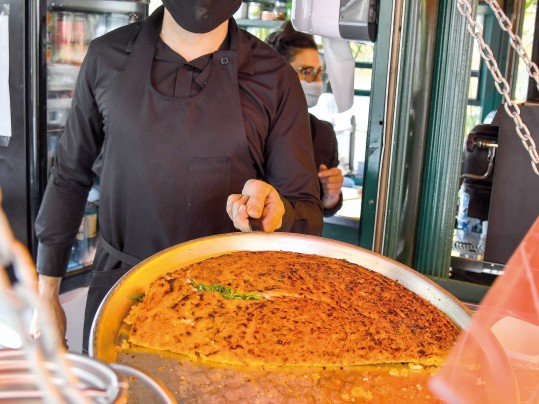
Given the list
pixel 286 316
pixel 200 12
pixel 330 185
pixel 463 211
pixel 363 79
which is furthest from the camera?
pixel 363 79

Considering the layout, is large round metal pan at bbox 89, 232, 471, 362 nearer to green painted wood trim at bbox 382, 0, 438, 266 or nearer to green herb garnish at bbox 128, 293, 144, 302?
green herb garnish at bbox 128, 293, 144, 302

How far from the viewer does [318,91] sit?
8.89 feet

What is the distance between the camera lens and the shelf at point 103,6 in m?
3.21

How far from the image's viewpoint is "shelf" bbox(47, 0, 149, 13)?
321 centimetres

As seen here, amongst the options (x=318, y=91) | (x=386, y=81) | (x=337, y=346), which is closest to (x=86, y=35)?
(x=318, y=91)

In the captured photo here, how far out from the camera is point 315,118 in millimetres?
2604

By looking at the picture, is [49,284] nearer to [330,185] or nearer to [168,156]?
[168,156]

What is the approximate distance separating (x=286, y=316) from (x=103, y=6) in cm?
268

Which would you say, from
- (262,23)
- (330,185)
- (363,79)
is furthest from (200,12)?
(262,23)

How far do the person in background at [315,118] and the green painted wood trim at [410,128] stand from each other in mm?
327

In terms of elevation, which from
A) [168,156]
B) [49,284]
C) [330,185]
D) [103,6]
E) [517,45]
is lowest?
[49,284]

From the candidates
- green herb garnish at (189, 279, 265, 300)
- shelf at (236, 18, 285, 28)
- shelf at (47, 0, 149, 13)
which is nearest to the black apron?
green herb garnish at (189, 279, 265, 300)

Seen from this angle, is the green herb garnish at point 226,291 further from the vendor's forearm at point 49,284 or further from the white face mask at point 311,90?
the white face mask at point 311,90

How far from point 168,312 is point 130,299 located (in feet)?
0.26
